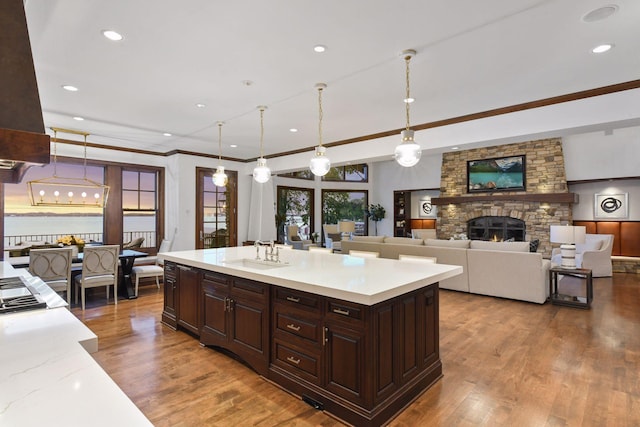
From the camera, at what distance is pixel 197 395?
256cm

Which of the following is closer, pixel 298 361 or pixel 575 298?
Answer: pixel 298 361

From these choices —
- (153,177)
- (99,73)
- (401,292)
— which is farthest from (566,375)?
(153,177)

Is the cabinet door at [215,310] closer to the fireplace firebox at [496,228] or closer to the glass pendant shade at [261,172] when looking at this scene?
the glass pendant shade at [261,172]

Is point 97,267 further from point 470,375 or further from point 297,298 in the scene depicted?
point 470,375

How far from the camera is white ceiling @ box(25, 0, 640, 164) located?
2.36m

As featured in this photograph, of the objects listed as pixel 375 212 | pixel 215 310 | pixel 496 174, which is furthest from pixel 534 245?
pixel 215 310

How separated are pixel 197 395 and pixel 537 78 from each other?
435 centimetres

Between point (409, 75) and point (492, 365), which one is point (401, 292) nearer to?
point (492, 365)

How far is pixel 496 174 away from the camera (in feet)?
30.8

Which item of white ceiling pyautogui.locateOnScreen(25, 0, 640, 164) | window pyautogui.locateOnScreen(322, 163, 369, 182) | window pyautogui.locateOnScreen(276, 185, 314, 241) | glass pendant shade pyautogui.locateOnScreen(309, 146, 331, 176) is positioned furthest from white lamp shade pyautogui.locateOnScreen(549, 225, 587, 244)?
window pyautogui.locateOnScreen(322, 163, 369, 182)

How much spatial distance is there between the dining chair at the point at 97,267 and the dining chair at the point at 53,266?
21 centimetres

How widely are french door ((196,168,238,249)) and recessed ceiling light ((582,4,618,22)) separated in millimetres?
7060

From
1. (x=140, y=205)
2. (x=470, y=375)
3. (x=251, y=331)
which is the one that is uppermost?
(x=140, y=205)

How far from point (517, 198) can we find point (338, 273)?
797cm
